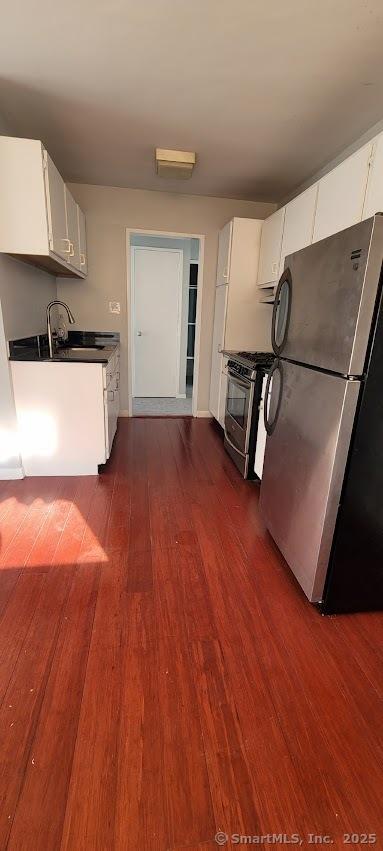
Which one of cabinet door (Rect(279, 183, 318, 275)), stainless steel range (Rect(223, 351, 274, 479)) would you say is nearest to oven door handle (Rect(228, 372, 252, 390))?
stainless steel range (Rect(223, 351, 274, 479))

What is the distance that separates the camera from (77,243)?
329 centimetres

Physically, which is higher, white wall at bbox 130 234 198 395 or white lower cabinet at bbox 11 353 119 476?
white wall at bbox 130 234 198 395

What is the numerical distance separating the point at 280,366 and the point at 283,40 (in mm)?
1489

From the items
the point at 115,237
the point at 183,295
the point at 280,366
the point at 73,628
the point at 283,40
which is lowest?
the point at 73,628

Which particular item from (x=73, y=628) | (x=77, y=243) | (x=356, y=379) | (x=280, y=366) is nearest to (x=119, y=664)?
(x=73, y=628)

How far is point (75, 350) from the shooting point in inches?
145

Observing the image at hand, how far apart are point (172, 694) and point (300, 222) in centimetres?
280

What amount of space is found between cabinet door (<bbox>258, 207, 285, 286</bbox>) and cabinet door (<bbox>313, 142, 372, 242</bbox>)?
68 centimetres

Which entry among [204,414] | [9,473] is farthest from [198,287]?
[9,473]

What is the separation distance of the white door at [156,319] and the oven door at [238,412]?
83.7 inches

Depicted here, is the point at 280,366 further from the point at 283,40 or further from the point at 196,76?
the point at 196,76

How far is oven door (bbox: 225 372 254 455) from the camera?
2.80m

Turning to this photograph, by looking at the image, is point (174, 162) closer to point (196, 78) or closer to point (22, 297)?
point (196, 78)

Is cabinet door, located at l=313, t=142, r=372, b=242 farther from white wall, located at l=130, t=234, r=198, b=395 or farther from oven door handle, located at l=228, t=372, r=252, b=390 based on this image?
white wall, located at l=130, t=234, r=198, b=395
